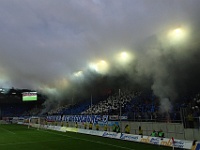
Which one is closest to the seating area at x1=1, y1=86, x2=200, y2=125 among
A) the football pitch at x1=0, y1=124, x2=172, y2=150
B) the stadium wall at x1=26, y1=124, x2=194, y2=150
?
the stadium wall at x1=26, y1=124, x2=194, y2=150

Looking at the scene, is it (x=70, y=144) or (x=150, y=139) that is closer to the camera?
(x=150, y=139)

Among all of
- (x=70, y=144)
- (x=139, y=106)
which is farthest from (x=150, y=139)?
(x=139, y=106)

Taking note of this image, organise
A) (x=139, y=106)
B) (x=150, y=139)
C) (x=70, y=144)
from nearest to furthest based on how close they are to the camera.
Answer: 1. (x=150, y=139)
2. (x=70, y=144)
3. (x=139, y=106)

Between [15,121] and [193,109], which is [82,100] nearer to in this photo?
[15,121]

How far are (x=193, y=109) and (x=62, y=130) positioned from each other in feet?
86.2

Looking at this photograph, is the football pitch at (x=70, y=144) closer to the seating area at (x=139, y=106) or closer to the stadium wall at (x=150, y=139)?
the stadium wall at (x=150, y=139)

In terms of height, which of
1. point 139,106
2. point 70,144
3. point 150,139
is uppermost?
point 139,106

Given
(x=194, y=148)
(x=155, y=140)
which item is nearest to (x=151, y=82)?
(x=155, y=140)

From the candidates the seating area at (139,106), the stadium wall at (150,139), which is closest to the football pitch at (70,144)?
the stadium wall at (150,139)

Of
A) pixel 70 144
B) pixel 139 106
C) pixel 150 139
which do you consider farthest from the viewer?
pixel 139 106

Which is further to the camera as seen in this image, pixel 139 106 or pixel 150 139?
pixel 139 106

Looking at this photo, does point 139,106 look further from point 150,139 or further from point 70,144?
point 70,144

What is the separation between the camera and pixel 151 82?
44.8 m

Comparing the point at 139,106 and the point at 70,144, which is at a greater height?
the point at 139,106
